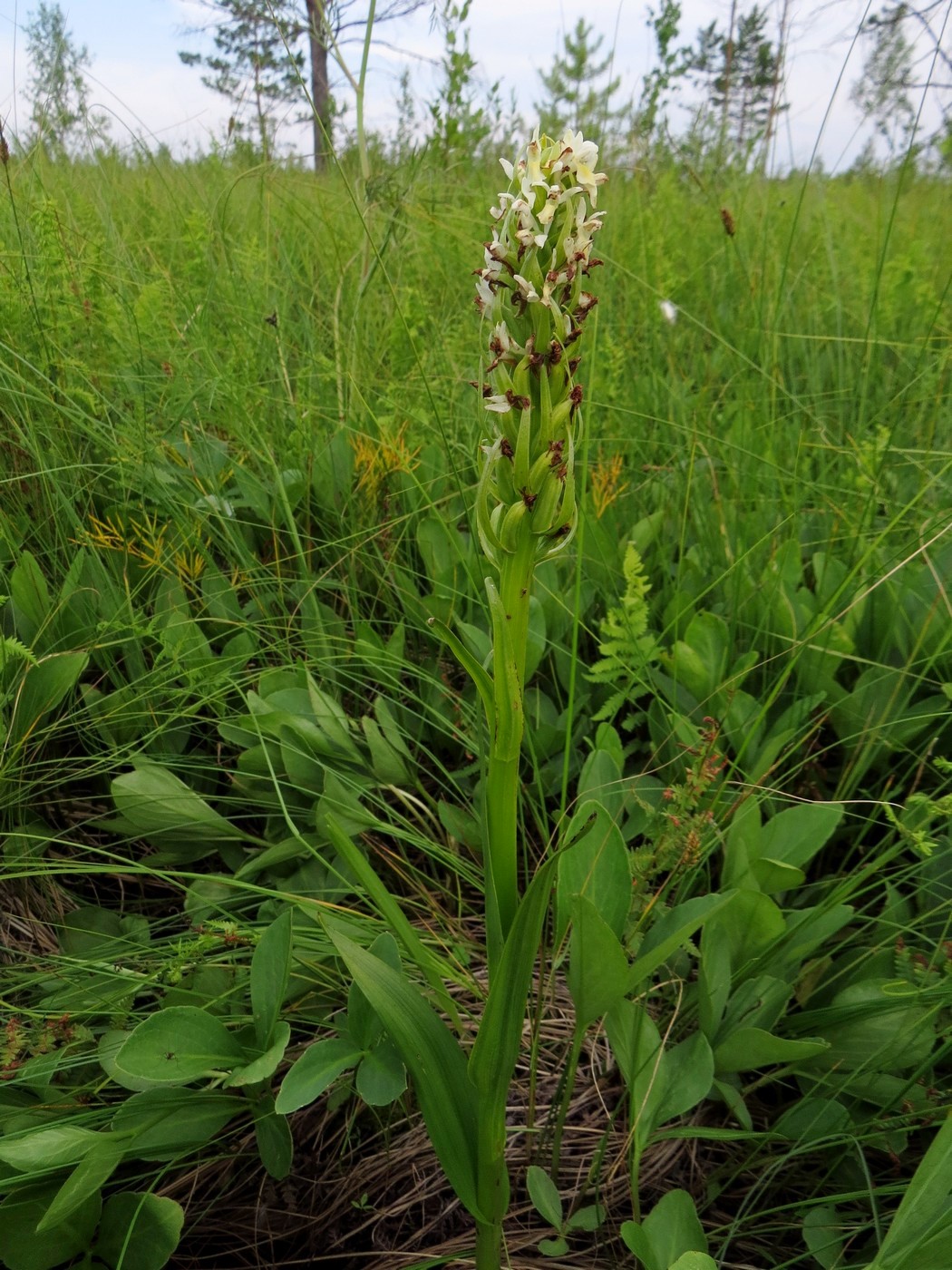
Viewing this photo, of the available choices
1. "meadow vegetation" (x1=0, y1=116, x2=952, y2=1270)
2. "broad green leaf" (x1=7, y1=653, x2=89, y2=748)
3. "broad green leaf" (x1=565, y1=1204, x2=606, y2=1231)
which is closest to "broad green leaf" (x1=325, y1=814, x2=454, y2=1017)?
"meadow vegetation" (x1=0, y1=116, x2=952, y2=1270)

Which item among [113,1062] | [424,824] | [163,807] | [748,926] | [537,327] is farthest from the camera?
[424,824]

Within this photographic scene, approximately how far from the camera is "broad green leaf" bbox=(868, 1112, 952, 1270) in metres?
0.84

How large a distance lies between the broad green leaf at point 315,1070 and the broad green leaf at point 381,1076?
0.02 metres

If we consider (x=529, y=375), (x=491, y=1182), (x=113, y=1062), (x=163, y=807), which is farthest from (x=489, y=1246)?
(x=529, y=375)

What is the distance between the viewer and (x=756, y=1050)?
3.46 ft

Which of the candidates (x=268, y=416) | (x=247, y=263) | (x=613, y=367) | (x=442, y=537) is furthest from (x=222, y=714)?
(x=247, y=263)

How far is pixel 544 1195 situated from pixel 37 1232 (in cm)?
61

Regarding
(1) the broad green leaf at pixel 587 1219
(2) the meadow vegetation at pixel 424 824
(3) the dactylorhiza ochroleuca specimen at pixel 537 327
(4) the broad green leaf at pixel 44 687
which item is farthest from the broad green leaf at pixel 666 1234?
(4) the broad green leaf at pixel 44 687

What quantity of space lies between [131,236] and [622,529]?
2560 millimetres

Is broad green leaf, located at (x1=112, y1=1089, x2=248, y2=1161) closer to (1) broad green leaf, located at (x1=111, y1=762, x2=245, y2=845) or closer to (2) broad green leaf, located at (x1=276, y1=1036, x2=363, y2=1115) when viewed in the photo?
(2) broad green leaf, located at (x1=276, y1=1036, x2=363, y2=1115)

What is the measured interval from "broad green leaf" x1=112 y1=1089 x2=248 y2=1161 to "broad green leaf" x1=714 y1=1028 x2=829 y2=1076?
2.07 feet

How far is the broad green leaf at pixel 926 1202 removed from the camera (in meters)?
0.84

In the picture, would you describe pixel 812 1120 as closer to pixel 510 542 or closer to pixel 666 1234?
pixel 666 1234

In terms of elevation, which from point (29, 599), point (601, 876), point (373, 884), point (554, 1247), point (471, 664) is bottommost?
point (554, 1247)
